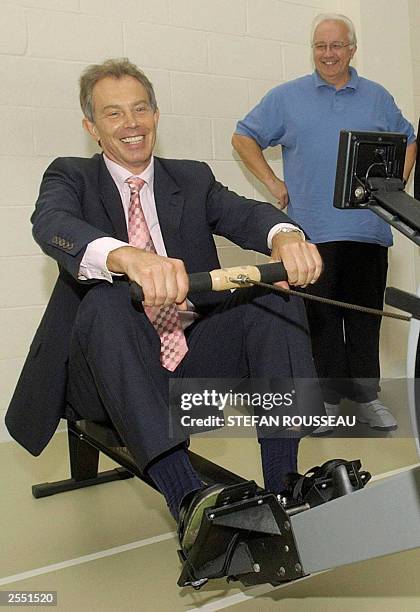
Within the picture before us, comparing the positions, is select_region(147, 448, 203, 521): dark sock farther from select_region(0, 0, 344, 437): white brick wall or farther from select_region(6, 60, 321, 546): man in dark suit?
select_region(0, 0, 344, 437): white brick wall

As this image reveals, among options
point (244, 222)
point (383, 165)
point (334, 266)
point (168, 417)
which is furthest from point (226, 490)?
point (334, 266)

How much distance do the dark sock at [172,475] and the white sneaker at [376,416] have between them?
1.65 meters

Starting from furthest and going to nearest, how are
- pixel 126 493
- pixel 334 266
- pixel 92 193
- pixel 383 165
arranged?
1. pixel 334 266
2. pixel 126 493
3. pixel 92 193
4. pixel 383 165

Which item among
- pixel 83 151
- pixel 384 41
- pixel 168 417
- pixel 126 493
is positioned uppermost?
pixel 384 41

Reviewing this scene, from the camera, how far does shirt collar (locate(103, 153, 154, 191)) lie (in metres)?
2.14

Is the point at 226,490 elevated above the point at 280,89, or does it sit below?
below

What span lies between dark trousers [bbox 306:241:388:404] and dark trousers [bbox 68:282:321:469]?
136 cm

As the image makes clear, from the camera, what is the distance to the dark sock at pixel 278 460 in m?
1.78

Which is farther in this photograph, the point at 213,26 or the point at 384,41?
the point at 384,41

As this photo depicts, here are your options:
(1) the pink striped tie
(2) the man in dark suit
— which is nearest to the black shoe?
(2) the man in dark suit

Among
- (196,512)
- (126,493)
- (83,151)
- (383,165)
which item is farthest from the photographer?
(83,151)

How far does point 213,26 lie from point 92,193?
1.98 metres

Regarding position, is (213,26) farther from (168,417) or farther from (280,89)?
(168,417)

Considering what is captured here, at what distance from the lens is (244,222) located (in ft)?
6.91
